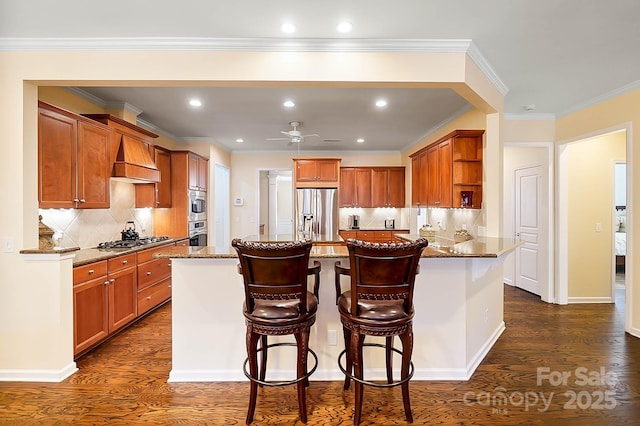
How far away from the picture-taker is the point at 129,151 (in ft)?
12.6

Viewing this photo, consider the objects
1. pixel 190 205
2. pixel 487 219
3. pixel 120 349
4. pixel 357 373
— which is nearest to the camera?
pixel 357 373

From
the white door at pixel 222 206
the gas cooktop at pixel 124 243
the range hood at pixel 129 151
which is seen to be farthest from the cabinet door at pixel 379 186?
the gas cooktop at pixel 124 243

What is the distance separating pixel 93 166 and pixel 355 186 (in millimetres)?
4833

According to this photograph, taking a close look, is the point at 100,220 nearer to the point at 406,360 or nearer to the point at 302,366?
the point at 302,366

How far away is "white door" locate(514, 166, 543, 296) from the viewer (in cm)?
487

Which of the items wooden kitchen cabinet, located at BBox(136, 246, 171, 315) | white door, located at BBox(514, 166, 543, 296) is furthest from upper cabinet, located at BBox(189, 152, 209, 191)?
white door, located at BBox(514, 166, 543, 296)

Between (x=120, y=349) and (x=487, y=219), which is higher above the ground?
(x=487, y=219)

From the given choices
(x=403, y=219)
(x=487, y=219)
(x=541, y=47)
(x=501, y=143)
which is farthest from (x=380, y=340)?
(x=403, y=219)

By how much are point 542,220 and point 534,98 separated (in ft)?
5.93

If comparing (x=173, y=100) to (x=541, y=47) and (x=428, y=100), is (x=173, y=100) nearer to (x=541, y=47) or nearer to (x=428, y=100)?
(x=428, y=100)

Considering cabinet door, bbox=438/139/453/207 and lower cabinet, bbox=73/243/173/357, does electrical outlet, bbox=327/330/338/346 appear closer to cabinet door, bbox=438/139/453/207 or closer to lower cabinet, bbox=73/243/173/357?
lower cabinet, bbox=73/243/173/357

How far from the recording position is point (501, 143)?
3438 mm

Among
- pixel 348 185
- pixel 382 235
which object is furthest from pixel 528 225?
pixel 348 185

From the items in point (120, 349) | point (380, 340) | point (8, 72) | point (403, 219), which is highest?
point (8, 72)
